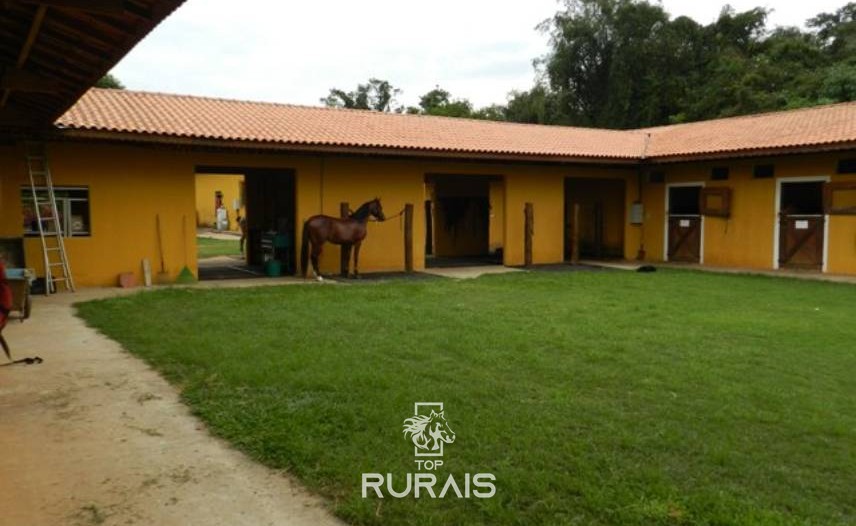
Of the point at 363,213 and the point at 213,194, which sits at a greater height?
the point at 213,194

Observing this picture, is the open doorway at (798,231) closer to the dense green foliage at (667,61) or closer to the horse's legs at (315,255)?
the horse's legs at (315,255)

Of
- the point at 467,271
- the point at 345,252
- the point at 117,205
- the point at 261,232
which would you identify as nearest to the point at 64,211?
the point at 117,205

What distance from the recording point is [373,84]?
5381 cm

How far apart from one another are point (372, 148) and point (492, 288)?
4.08m

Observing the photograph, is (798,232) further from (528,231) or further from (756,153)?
(528,231)

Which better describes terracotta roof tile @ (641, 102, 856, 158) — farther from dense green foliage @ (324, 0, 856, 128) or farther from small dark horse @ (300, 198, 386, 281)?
dense green foliage @ (324, 0, 856, 128)

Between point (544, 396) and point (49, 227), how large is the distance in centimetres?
1012

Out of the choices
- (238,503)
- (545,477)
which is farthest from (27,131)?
(545,477)

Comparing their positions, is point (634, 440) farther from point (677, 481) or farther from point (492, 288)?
point (492, 288)

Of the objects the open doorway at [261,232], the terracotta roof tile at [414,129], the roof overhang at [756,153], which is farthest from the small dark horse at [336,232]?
the roof overhang at [756,153]

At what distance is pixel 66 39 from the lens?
5.87m

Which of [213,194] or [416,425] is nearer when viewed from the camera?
[416,425]

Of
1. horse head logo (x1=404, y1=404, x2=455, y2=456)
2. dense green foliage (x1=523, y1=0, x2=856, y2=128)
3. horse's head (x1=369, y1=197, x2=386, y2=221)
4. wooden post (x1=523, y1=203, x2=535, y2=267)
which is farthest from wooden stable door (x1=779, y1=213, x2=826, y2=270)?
dense green foliage (x1=523, y1=0, x2=856, y2=128)

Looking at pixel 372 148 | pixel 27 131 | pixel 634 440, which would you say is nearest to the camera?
pixel 634 440
